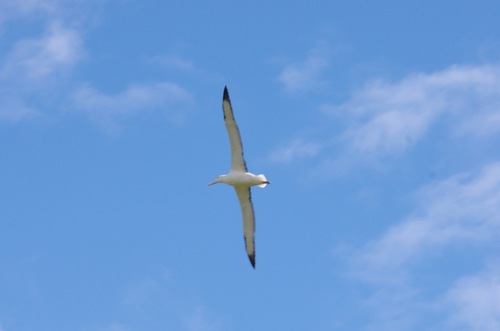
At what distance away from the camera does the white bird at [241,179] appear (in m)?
43.4

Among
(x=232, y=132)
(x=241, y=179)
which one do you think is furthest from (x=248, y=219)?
(x=232, y=132)

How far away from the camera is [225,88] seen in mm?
43844

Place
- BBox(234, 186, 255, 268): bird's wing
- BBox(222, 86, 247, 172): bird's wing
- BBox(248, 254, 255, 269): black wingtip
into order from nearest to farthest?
1. BBox(222, 86, 247, 172): bird's wing
2. BBox(234, 186, 255, 268): bird's wing
3. BBox(248, 254, 255, 269): black wingtip

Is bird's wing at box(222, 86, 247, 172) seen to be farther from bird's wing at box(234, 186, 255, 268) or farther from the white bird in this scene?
bird's wing at box(234, 186, 255, 268)

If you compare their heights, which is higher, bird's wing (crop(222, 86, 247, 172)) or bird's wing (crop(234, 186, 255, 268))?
bird's wing (crop(222, 86, 247, 172))

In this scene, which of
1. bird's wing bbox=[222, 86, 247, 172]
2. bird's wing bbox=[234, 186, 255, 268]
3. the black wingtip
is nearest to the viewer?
bird's wing bbox=[222, 86, 247, 172]

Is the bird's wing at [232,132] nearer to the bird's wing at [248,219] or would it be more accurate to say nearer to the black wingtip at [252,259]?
the bird's wing at [248,219]

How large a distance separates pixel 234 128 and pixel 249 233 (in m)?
4.86

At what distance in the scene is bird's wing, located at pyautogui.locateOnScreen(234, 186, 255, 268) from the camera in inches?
1793

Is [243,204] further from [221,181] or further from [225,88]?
[225,88]

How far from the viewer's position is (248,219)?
151ft

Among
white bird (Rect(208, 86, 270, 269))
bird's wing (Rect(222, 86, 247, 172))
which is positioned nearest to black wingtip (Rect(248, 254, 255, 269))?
white bird (Rect(208, 86, 270, 269))

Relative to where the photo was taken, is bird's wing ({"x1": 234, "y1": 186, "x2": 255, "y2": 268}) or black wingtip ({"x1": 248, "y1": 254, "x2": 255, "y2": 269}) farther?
black wingtip ({"x1": 248, "y1": 254, "x2": 255, "y2": 269})

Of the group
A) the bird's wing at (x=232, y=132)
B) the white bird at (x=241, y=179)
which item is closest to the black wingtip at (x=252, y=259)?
the white bird at (x=241, y=179)
